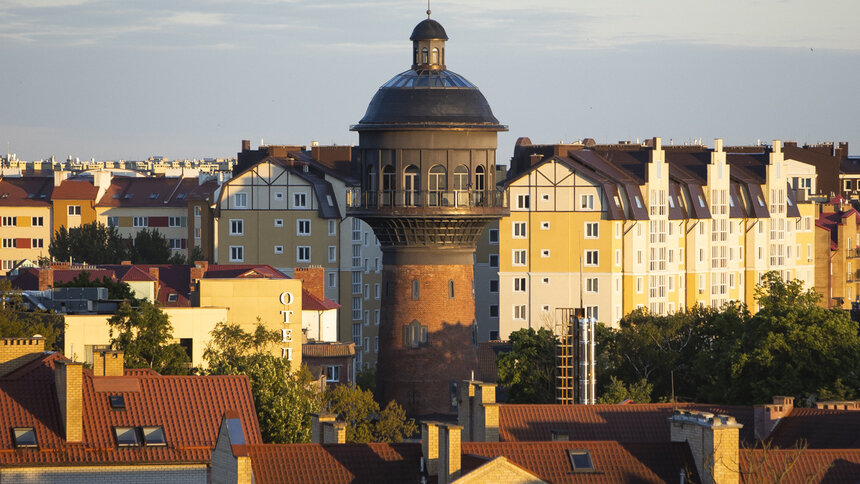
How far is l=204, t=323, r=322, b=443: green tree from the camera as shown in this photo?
72562 millimetres

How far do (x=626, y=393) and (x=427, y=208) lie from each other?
410 inches

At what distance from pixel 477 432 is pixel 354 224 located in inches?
3886

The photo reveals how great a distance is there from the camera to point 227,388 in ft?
203

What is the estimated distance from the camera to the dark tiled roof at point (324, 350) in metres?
119

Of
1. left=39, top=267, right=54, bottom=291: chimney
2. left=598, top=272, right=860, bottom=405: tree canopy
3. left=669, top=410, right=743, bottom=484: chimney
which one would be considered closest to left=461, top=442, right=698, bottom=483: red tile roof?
left=669, top=410, right=743, bottom=484: chimney

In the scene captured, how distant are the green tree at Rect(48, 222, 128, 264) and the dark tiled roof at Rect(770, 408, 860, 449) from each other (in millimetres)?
129788

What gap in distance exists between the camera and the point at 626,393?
8362 cm

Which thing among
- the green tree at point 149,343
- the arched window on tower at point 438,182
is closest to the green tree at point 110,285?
the green tree at point 149,343

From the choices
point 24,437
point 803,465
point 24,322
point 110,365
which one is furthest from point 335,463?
point 24,322

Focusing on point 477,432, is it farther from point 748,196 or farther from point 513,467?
point 748,196

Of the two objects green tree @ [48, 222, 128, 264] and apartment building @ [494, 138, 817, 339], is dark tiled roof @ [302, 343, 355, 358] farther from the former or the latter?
green tree @ [48, 222, 128, 264]

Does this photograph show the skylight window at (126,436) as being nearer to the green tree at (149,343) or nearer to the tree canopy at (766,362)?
the green tree at (149,343)

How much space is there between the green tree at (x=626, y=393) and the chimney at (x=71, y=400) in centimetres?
2815

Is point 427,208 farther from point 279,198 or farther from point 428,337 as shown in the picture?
point 279,198
